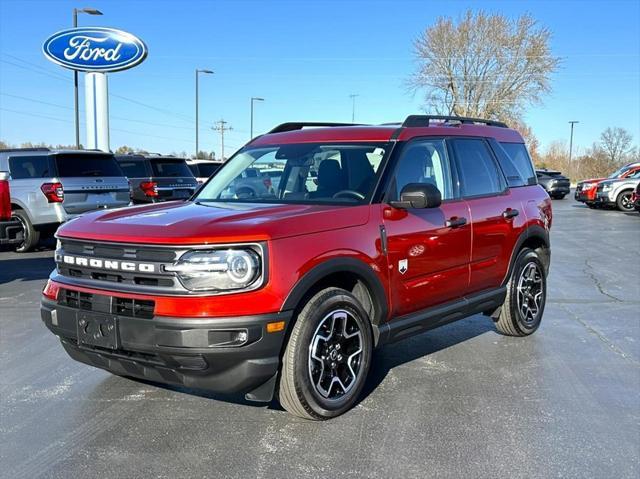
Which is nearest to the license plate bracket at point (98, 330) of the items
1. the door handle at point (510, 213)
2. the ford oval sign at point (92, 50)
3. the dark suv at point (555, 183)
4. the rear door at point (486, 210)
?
the rear door at point (486, 210)

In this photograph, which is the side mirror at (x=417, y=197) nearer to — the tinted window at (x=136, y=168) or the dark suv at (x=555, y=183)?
the tinted window at (x=136, y=168)

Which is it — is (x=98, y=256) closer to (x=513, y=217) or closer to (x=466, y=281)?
(x=466, y=281)

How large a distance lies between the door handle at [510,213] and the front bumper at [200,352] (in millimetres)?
2831

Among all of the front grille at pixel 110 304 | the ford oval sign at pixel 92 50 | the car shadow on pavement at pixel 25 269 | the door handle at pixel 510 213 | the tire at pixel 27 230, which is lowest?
the car shadow on pavement at pixel 25 269

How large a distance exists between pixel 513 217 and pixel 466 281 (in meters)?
1.00

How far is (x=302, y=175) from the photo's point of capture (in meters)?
4.81

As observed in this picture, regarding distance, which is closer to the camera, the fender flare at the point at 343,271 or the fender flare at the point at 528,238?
the fender flare at the point at 343,271

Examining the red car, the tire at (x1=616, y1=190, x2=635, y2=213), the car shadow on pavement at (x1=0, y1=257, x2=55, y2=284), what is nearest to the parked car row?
the car shadow on pavement at (x1=0, y1=257, x2=55, y2=284)

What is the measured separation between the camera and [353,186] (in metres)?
4.52

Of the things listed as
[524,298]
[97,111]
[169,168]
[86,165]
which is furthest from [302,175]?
[97,111]

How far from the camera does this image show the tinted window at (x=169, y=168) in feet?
49.0

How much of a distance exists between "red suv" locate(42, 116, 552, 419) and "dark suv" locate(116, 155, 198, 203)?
31.6ft

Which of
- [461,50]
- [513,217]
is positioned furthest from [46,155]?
[461,50]

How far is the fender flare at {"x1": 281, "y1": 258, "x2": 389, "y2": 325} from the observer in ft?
11.9
